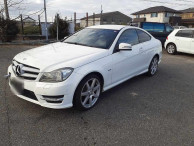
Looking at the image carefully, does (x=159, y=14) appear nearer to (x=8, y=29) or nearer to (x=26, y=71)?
(x=8, y=29)

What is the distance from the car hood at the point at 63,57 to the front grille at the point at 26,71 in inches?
2.4

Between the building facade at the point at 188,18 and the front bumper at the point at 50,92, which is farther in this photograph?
the building facade at the point at 188,18

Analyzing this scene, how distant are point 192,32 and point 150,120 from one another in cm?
769

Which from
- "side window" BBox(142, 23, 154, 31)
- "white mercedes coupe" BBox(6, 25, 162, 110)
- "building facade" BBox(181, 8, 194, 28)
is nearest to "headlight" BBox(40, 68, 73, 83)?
"white mercedes coupe" BBox(6, 25, 162, 110)

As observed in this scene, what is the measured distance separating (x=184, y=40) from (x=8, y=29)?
33.9 feet

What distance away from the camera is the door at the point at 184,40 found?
29.6 feet

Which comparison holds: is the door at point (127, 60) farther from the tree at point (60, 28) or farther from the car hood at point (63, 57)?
the tree at point (60, 28)

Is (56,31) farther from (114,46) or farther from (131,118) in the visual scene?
(131,118)

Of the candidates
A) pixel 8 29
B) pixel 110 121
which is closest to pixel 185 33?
pixel 110 121

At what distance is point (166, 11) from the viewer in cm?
4325

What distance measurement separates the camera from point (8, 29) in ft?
36.4

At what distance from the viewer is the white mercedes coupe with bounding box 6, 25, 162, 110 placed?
277 centimetres

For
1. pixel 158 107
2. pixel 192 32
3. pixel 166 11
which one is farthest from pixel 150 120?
pixel 166 11

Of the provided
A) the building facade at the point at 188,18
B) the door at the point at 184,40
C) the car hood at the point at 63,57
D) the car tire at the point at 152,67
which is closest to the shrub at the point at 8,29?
the car hood at the point at 63,57
